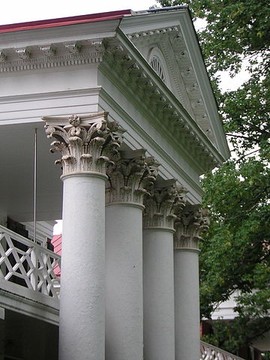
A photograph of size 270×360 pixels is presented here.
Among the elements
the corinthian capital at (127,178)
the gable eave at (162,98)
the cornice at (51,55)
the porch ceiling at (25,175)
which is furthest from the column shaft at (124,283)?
the cornice at (51,55)

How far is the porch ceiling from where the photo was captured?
2073 cm

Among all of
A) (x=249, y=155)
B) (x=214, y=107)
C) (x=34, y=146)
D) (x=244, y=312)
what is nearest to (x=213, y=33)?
(x=249, y=155)

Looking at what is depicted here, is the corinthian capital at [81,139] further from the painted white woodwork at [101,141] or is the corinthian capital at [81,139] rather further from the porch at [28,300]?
the porch at [28,300]

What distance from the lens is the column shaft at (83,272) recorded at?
719 inches

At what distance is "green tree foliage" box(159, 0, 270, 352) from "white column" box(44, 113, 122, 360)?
1189cm

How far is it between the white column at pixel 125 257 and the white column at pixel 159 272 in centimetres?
254

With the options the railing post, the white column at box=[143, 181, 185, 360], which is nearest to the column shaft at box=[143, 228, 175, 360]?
the white column at box=[143, 181, 185, 360]

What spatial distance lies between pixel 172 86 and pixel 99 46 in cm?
611

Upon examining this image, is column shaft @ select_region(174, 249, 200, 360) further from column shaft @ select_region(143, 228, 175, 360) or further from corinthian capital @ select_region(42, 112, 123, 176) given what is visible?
corinthian capital @ select_region(42, 112, 123, 176)

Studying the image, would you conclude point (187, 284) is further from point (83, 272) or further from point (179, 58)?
point (83, 272)

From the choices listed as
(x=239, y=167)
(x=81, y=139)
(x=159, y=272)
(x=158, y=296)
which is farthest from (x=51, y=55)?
(x=239, y=167)

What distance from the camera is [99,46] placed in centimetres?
1902

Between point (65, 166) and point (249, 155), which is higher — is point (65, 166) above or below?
below

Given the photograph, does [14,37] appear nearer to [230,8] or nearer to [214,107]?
[214,107]
